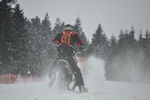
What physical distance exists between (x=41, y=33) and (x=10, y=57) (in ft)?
104

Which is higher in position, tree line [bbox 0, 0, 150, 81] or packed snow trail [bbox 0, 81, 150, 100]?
tree line [bbox 0, 0, 150, 81]

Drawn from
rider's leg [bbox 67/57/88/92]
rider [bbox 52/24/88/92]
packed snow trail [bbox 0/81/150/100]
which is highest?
rider [bbox 52/24/88/92]

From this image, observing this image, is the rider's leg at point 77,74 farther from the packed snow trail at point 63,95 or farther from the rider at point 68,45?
the packed snow trail at point 63,95

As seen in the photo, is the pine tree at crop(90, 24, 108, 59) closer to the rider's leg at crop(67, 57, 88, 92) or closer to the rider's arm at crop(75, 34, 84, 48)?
the rider's arm at crop(75, 34, 84, 48)

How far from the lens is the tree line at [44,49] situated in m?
24.1

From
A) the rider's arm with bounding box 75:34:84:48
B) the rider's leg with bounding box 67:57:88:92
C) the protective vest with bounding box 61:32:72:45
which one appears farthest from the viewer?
the rider's arm with bounding box 75:34:84:48

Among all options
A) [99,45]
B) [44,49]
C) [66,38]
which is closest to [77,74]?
[66,38]

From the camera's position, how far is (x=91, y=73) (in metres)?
13.0

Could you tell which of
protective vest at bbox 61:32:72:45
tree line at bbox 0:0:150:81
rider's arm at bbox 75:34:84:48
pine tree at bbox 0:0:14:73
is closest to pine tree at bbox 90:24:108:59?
tree line at bbox 0:0:150:81

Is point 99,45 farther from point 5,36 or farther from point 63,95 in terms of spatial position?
point 63,95

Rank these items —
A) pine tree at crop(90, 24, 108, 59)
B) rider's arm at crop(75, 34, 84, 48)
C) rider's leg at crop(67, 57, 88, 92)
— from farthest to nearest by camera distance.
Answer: pine tree at crop(90, 24, 108, 59), rider's arm at crop(75, 34, 84, 48), rider's leg at crop(67, 57, 88, 92)

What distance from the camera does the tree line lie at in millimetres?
24078

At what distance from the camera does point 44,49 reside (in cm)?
5144

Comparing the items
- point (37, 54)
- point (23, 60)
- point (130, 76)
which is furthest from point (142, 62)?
point (23, 60)
